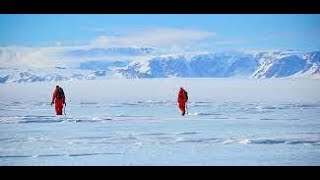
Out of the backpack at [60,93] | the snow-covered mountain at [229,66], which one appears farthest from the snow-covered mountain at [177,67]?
the backpack at [60,93]

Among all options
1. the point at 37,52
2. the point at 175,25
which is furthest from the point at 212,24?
the point at 37,52

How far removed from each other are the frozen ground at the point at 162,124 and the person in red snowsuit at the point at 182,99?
0.05m

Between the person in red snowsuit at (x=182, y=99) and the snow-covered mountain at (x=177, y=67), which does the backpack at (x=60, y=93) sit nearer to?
the snow-covered mountain at (x=177, y=67)

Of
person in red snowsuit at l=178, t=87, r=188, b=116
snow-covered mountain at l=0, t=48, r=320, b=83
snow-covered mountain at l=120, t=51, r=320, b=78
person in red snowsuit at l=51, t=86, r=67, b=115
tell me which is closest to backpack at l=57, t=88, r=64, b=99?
person in red snowsuit at l=51, t=86, r=67, b=115

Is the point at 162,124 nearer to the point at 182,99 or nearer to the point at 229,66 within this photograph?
the point at 182,99

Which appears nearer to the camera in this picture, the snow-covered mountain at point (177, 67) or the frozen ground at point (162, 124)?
the frozen ground at point (162, 124)

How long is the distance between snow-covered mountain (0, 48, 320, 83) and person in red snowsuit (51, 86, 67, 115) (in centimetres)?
11

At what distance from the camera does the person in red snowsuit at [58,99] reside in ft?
21.3

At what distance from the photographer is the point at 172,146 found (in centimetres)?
630

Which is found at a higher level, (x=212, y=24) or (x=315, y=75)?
(x=212, y=24)

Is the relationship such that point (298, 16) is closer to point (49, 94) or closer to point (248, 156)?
point (248, 156)
